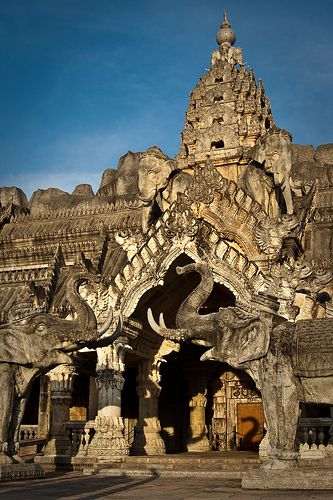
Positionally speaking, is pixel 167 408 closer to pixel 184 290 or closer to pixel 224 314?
pixel 184 290

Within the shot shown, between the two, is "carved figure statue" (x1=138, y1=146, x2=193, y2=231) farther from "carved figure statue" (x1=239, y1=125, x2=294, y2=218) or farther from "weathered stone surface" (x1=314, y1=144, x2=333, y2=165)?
"weathered stone surface" (x1=314, y1=144, x2=333, y2=165)

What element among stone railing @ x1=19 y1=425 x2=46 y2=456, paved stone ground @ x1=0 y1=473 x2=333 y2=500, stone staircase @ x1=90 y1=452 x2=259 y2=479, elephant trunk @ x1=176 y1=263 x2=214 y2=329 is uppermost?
elephant trunk @ x1=176 y1=263 x2=214 y2=329

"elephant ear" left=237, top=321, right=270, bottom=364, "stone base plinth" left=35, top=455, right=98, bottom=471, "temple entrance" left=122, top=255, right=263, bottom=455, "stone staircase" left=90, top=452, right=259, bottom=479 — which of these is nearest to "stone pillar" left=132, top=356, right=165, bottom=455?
"temple entrance" left=122, top=255, right=263, bottom=455

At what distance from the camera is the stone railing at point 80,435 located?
62.1ft

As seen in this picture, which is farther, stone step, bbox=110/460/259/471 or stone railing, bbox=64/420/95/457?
stone railing, bbox=64/420/95/457

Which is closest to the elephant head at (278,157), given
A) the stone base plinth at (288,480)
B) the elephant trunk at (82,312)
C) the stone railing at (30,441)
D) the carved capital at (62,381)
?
the carved capital at (62,381)

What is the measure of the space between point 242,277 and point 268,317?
16.5 ft

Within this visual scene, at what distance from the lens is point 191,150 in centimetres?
3834

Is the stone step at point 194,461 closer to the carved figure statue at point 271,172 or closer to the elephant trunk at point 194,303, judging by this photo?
the elephant trunk at point 194,303

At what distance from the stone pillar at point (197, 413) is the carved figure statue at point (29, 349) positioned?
36.1 ft

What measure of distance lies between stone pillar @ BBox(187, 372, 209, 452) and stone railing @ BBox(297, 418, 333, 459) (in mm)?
7793

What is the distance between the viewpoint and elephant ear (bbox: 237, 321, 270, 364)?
12.9 m

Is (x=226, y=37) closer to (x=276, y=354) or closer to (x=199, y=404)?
(x=199, y=404)

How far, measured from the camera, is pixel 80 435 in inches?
752
